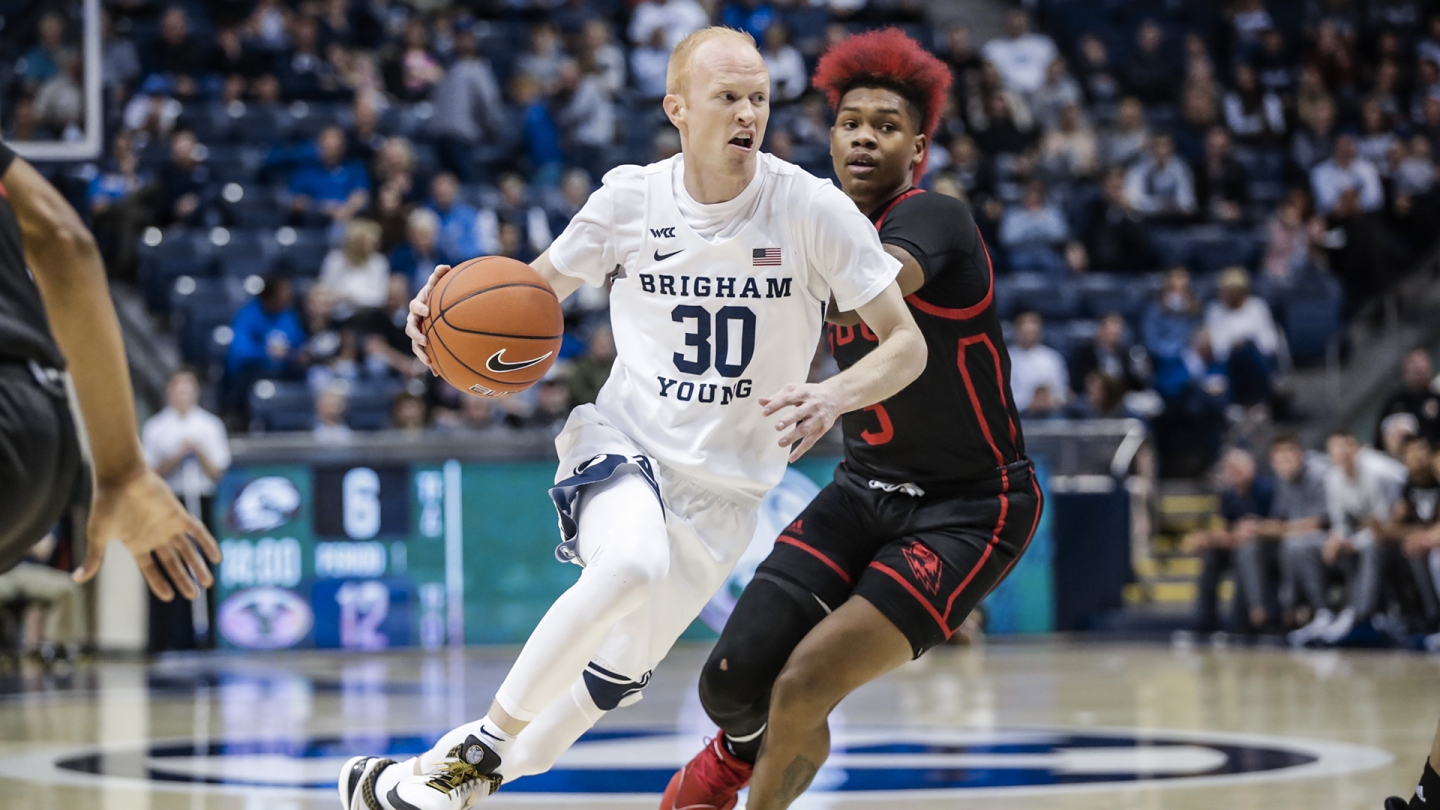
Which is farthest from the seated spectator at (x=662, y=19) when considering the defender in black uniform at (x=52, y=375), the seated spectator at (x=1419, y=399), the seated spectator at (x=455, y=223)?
the defender in black uniform at (x=52, y=375)

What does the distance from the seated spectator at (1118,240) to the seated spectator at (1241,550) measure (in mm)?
2601

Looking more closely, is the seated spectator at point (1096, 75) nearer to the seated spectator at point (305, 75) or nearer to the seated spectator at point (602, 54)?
the seated spectator at point (602, 54)

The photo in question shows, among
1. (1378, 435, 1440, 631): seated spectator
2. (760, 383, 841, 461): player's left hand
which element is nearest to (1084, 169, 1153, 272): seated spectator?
(1378, 435, 1440, 631): seated spectator

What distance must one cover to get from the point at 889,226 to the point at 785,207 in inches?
11.6

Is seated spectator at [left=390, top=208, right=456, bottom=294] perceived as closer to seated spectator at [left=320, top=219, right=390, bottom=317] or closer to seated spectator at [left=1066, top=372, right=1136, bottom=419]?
seated spectator at [left=320, top=219, right=390, bottom=317]

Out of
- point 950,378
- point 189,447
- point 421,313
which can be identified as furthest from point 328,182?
point 950,378

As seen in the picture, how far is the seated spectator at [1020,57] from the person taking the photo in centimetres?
1631

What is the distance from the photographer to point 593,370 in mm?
10867

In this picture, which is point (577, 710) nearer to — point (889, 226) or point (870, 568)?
point (870, 568)

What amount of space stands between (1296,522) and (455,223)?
21.2 ft

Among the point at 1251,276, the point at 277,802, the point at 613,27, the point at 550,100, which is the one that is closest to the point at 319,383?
the point at 550,100

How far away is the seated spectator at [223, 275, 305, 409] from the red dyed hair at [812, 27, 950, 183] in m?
8.15

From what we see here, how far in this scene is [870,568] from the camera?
4.29m

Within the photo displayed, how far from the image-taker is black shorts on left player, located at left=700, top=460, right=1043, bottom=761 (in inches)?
167
